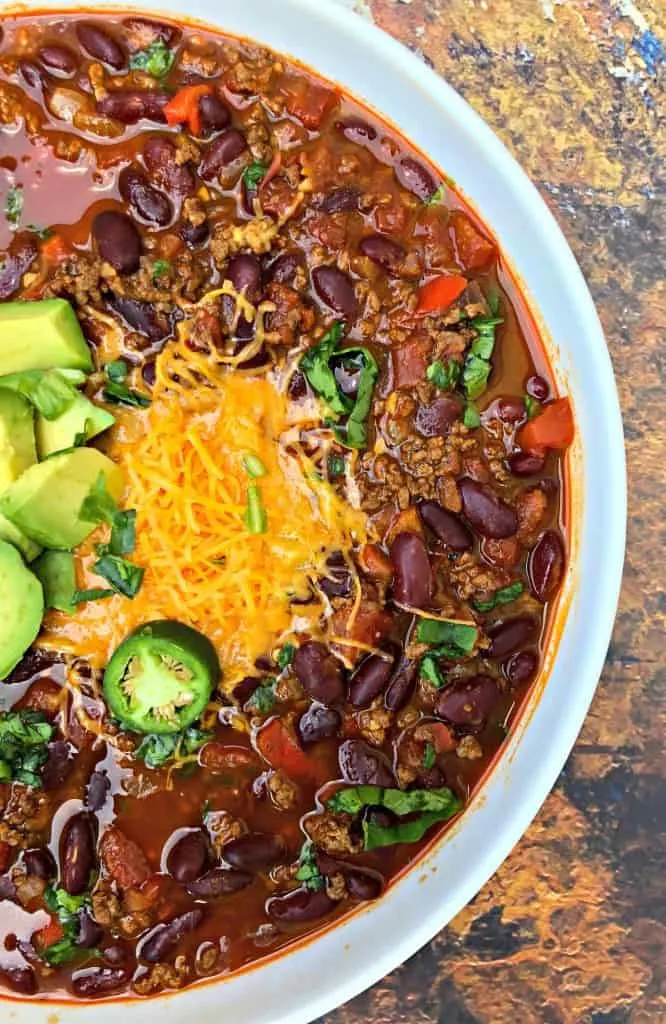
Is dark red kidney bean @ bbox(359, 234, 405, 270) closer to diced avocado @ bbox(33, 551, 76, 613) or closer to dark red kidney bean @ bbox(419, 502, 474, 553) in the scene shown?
dark red kidney bean @ bbox(419, 502, 474, 553)

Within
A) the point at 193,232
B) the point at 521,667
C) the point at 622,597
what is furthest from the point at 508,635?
the point at 193,232

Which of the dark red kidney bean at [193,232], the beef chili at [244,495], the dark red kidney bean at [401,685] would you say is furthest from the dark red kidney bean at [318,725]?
the dark red kidney bean at [193,232]

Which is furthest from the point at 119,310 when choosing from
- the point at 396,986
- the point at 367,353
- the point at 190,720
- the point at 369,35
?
the point at 396,986

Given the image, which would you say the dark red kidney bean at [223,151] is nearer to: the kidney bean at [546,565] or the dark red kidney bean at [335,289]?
the dark red kidney bean at [335,289]

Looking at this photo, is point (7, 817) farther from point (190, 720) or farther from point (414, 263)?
point (414, 263)

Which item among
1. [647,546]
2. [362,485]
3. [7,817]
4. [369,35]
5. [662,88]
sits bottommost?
[7,817]
